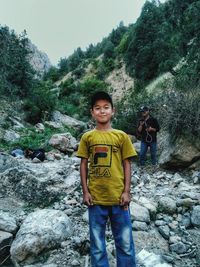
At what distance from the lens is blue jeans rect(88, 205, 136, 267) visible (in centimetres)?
276

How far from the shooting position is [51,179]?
5.39m

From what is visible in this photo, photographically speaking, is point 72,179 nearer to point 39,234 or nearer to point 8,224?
point 8,224

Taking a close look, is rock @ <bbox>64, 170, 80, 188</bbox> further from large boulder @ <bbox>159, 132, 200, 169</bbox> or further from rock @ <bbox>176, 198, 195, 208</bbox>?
large boulder @ <bbox>159, 132, 200, 169</bbox>

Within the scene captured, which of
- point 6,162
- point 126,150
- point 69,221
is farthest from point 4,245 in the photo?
point 6,162

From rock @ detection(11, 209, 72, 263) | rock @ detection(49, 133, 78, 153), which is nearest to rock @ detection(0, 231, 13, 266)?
rock @ detection(11, 209, 72, 263)

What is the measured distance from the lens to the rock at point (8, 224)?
4133mm

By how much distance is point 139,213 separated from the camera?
4.57m

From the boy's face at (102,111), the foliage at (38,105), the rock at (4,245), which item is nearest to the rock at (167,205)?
the rock at (4,245)

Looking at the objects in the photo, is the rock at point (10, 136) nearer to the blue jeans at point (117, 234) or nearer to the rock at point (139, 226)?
the rock at point (139, 226)

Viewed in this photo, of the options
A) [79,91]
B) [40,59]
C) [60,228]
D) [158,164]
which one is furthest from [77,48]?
[60,228]

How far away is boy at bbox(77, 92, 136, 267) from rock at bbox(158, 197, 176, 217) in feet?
7.27

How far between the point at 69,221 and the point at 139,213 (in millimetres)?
919

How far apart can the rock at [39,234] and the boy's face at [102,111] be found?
1603mm

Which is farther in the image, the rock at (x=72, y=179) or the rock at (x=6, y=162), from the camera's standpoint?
the rock at (x=6, y=162)
